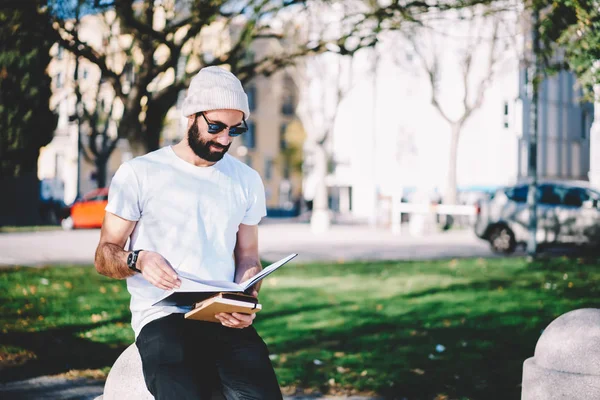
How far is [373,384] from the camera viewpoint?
21.3 ft

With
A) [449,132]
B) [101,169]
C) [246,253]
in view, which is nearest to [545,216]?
[246,253]

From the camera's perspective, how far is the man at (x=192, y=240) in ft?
10.3

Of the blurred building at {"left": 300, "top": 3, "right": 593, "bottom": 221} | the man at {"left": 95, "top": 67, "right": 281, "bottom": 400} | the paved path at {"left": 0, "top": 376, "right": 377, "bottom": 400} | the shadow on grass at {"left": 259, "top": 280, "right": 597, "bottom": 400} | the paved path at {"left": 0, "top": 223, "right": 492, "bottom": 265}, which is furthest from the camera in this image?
the blurred building at {"left": 300, "top": 3, "right": 593, "bottom": 221}

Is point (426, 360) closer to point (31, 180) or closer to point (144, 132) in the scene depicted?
point (144, 132)

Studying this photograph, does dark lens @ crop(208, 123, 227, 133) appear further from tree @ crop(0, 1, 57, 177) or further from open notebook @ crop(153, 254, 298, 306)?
tree @ crop(0, 1, 57, 177)

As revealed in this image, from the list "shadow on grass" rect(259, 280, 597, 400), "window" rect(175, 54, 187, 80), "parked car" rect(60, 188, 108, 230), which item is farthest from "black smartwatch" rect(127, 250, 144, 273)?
"parked car" rect(60, 188, 108, 230)

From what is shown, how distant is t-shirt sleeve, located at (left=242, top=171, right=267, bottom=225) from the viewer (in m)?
3.68

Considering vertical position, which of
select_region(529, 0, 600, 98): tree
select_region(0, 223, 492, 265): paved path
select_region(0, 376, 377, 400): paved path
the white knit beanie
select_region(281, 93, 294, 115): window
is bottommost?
select_region(0, 223, 492, 265): paved path

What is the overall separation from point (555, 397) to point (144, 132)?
10163 mm

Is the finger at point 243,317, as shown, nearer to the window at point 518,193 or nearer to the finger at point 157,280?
the finger at point 157,280

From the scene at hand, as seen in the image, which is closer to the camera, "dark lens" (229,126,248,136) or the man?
the man

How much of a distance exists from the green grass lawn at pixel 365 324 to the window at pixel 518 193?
5589 millimetres

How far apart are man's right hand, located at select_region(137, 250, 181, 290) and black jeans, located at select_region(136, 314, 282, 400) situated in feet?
0.71

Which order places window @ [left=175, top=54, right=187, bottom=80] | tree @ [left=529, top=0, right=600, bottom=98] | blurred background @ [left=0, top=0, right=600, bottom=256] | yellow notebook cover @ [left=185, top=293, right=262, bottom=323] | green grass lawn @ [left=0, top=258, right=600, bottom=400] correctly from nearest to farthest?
1. yellow notebook cover @ [left=185, top=293, right=262, bottom=323]
2. green grass lawn @ [left=0, top=258, right=600, bottom=400]
3. tree @ [left=529, top=0, right=600, bottom=98]
4. blurred background @ [left=0, top=0, right=600, bottom=256]
5. window @ [left=175, top=54, right=187, bottom=80]
